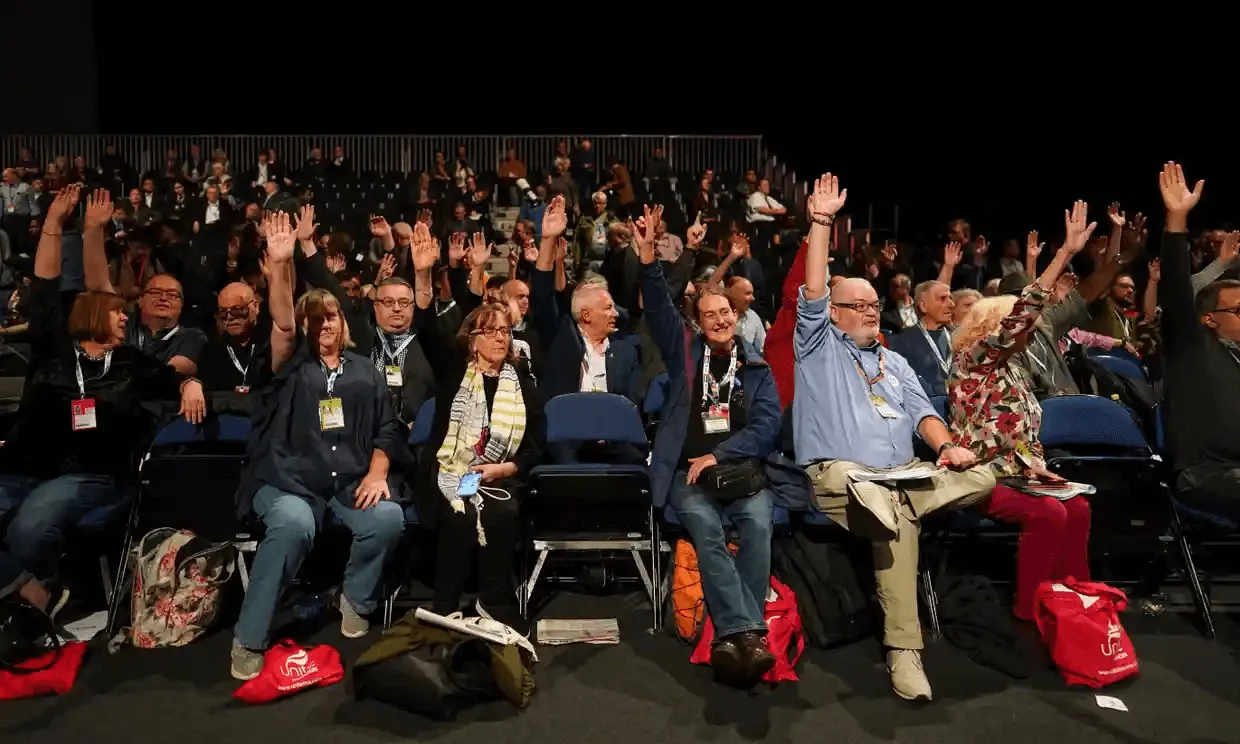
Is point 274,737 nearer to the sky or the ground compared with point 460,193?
nearer to the ground

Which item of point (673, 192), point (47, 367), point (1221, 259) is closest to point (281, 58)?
point (673, 192)

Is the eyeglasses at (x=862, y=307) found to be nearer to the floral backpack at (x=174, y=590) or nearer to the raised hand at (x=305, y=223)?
the raised hand at (x=305, y=223)

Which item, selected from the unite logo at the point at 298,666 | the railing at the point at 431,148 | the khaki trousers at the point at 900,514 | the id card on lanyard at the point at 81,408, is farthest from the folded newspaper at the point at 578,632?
the railing at the point at 431,148

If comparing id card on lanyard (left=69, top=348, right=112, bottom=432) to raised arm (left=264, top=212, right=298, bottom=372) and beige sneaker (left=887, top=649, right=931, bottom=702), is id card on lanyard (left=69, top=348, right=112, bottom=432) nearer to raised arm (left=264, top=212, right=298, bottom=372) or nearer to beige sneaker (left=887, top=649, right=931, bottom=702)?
raised arm (left=264, top=212, right=298, bottom=372)

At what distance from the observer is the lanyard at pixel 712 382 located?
3.61m

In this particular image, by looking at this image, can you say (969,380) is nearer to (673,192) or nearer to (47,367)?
(47,367)

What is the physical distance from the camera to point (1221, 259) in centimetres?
516

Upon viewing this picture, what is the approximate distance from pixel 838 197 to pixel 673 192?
31.9 feet

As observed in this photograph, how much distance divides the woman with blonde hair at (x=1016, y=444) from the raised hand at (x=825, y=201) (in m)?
0.74

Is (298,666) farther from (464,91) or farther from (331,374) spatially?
(464,91)

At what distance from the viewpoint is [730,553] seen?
3406mm

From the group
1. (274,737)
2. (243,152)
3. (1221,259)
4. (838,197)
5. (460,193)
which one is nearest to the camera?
(274,737)

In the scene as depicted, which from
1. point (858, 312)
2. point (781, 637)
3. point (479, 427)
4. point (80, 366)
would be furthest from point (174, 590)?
point (858, 312)

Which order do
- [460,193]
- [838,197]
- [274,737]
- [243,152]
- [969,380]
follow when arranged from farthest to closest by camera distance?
[243,152]
[460,193]
[969,380]
[838,197]
[274,737]
